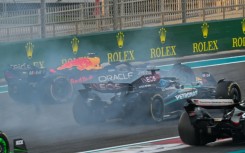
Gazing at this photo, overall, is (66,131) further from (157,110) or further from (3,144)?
(3,144)

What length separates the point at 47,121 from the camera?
1377 cm

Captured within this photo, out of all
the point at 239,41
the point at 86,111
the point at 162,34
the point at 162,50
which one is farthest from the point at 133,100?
the point at 239,41

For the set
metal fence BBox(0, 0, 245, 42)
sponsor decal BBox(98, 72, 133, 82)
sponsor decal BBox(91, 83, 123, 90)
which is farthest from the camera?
metal fence BBox(0, 0, 245, 42)

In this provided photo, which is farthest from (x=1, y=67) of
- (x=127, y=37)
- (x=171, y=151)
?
(x=171, y=151)

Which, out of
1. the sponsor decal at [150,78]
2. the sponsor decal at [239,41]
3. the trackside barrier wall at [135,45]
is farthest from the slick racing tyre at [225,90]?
the sponsor decal at [239,41]

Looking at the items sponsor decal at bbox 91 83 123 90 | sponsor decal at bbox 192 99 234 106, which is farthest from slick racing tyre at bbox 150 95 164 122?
sponsor decal at bbox 192 99 234 106

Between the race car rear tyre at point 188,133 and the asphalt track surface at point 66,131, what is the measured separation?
119 mm

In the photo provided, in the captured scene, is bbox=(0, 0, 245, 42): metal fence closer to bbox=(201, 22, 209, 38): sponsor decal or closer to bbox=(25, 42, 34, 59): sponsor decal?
A: bbox=(25, 42, 34, 59): sponsor decal

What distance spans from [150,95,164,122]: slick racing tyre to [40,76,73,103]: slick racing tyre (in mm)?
3675

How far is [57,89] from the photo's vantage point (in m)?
15.7

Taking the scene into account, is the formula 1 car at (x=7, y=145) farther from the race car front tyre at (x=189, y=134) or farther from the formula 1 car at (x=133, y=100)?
the formula 1 car at (x=133, y=100)

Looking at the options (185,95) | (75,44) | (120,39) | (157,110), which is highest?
(120,39)

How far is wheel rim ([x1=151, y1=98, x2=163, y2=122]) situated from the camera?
41.1 ft

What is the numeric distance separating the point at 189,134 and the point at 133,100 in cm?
285
